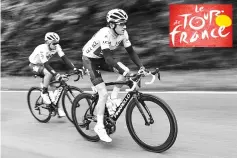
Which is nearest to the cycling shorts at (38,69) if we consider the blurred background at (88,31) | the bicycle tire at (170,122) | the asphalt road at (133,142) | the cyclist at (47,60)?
the cyclist at (47,60)

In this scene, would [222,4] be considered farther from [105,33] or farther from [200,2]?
[105,33]

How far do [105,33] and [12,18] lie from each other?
1244 cm

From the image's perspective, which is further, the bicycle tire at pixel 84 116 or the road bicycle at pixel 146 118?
the bicycle tire at pixel 84 116

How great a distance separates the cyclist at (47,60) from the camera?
664cm

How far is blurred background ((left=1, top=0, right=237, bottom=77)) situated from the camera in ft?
37.2

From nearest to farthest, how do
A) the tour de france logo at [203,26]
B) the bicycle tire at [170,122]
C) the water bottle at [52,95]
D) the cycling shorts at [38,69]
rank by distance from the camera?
the bicycle tire at [170,122] → the water bottle at [52,95] → the cycling shorts at [38,69] → the tour de france logo at [203,26]

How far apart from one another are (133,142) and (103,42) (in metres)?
1.60

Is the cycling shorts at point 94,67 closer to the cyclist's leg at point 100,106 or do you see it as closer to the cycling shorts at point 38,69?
the cyclist's leg at point 100,106

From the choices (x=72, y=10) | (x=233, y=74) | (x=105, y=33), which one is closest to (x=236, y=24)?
(x=233, y=74)

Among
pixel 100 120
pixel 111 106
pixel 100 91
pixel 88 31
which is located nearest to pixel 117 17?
pixel 100 91

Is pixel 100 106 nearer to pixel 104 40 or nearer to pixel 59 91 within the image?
pixel 104 40

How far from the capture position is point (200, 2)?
1185cm

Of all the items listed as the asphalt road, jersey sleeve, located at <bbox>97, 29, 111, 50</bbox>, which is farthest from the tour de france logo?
jersey sleeve, located at <bbox>97, 29, 111, 50</bbox>

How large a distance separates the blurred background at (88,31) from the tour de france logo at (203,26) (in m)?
0.18
